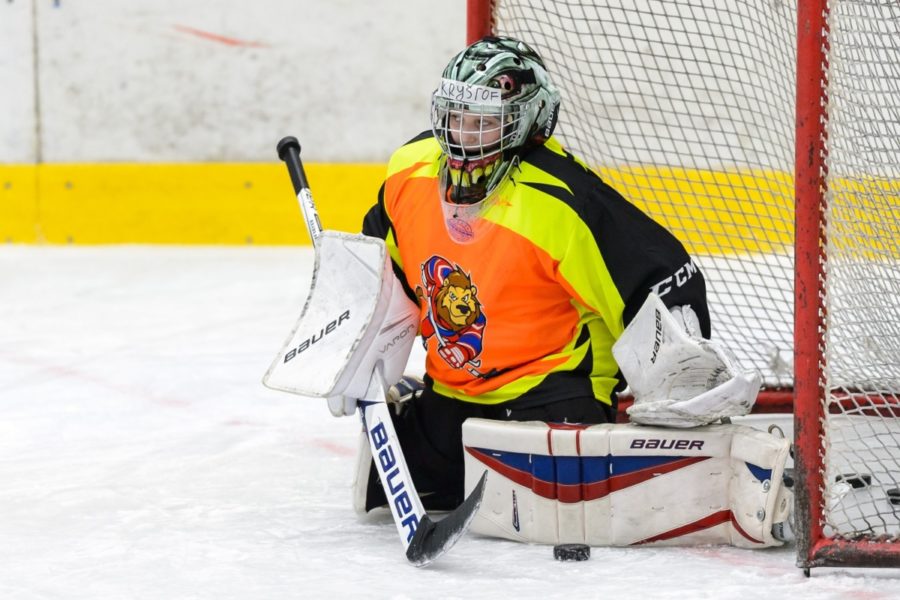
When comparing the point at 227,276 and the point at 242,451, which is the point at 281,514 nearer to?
the point at 242,451

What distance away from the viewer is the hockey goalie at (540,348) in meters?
2.31

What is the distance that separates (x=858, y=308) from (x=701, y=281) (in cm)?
34

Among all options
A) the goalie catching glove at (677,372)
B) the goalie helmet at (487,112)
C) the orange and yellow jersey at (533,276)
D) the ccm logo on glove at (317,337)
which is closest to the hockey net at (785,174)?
the goalie catching glove at (677,372)

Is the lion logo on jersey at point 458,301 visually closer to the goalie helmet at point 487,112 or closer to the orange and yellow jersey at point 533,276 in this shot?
the orange and yellow jersey at point 533,276

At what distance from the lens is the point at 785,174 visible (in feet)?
11.9

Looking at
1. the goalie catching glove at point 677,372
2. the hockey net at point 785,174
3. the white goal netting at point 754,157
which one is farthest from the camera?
the white goal netting at point 754,157

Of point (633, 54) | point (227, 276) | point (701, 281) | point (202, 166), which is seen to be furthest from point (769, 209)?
point (202, 166)

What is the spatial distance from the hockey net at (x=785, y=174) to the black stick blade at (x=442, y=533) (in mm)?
488

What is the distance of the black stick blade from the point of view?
2.23 meters

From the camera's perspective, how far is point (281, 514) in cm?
262

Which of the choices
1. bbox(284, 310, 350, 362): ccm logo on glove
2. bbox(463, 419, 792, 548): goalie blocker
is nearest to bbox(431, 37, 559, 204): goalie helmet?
bbox(284, 310, 350, 362): ccm logo on glove

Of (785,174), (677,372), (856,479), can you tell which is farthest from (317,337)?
(785,174)

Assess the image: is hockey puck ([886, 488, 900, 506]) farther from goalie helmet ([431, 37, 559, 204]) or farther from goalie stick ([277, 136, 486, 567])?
goalie helmet ([431, 37, 559, 204])

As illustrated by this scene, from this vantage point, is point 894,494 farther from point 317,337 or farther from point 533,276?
point 317,337
